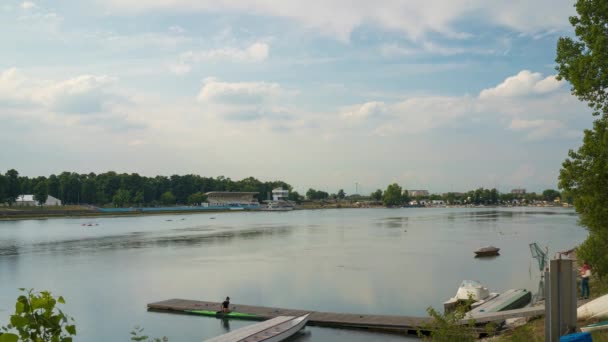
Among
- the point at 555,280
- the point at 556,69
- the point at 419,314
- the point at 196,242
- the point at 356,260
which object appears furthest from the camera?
the point at 196,242

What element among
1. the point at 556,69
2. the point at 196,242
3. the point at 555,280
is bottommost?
the point at 196,242

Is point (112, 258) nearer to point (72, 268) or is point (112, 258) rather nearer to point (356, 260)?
point (72, 268)

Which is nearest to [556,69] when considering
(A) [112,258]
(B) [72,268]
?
(B) [72,268]

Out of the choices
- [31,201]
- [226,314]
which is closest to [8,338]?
[226,314]

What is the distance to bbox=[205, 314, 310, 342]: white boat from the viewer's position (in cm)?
2109

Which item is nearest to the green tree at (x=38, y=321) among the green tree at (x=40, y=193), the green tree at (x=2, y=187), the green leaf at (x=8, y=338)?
the green leaf at (x=8, y=338)

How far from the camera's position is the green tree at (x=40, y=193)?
174m

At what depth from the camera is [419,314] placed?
2812 cm

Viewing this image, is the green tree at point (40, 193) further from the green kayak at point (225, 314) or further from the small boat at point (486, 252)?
the green kayak at point (225, 314)

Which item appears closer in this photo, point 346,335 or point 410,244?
point 346,335

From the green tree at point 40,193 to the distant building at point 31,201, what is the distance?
96.5 inches

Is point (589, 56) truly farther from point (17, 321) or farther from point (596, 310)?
point (17, 321)

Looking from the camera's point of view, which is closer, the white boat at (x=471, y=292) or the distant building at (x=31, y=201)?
the white boat at (x=471, y=292)

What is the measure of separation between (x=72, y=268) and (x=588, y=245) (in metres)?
43.0
